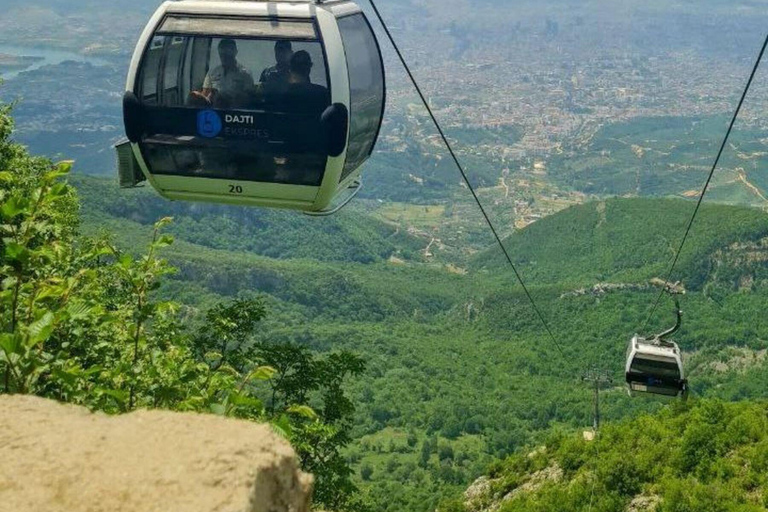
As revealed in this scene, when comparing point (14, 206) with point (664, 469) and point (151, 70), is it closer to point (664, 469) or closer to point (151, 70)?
point (151, 70)

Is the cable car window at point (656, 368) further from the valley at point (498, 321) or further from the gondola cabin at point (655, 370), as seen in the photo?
the valley at point (498, 321)

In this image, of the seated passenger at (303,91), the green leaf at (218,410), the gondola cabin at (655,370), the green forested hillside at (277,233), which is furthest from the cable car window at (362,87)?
the green forested hillside at (277,233)

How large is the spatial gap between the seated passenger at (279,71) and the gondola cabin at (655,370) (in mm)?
9502

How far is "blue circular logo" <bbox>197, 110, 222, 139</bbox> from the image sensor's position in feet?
22.8

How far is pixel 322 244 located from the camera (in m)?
114

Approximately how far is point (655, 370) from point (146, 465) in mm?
12908

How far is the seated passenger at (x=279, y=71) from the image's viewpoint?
6.77 m

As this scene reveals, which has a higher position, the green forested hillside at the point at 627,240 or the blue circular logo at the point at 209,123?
the blue circular logo at the point at 209,123

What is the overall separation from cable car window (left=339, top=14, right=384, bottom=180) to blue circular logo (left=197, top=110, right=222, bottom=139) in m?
1.20

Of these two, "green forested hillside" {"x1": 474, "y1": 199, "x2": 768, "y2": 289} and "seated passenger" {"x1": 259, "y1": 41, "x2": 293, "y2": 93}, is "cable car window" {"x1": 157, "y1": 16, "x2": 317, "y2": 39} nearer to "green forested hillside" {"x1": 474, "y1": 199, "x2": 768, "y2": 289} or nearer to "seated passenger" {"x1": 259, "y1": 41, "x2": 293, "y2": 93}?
"seated passenger" {"x1": 259, "y1": 41, "x2": 293, "y2": 93}

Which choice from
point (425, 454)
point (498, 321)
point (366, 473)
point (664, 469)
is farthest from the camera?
point (498, 321)

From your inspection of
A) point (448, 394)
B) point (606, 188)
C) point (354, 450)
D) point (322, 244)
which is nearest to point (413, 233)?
point (322, 244)

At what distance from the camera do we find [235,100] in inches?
274

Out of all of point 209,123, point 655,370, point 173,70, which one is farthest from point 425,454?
point 173,70
